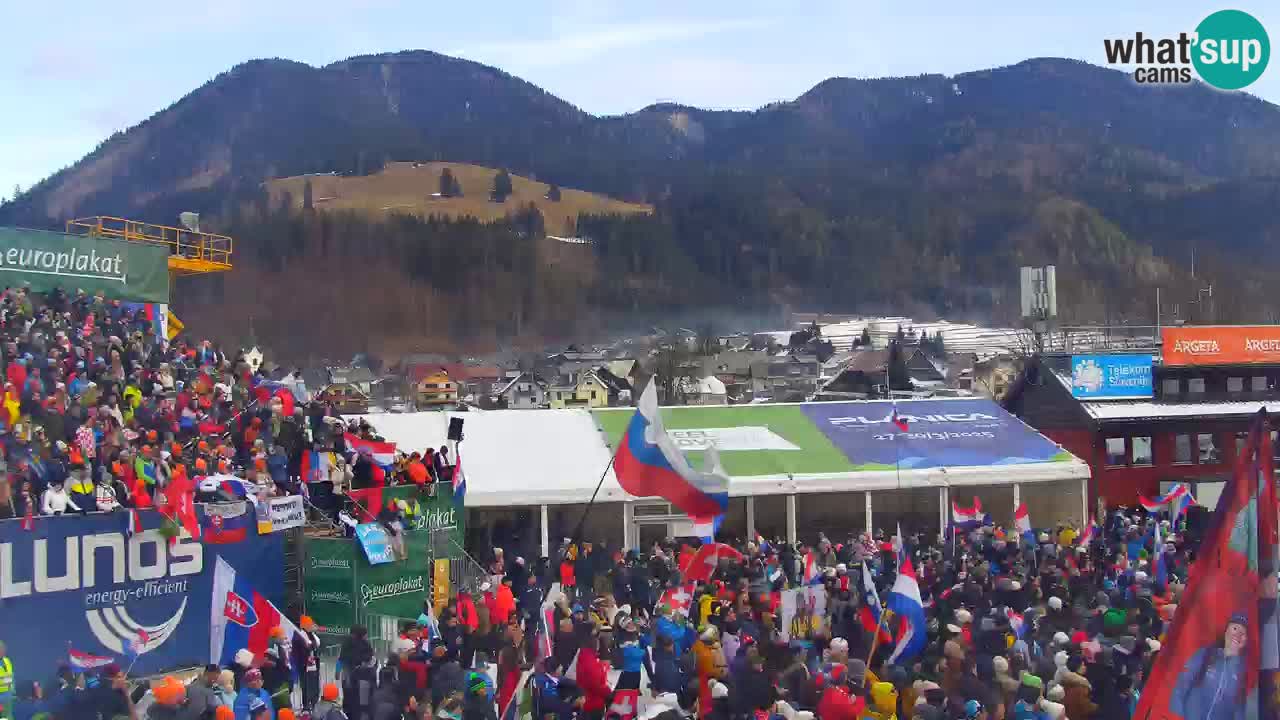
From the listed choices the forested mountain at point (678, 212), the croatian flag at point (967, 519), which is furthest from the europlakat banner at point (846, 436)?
the forested mountain at point (678, 212)

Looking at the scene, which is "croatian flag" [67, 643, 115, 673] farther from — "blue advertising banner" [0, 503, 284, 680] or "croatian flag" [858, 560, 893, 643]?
"croatian flag" [858, 560, 893, 643]

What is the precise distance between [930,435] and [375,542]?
15.5m

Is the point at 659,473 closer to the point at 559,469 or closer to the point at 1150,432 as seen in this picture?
the point at 559,469

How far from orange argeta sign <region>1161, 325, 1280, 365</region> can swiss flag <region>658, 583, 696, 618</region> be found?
83.3 ft

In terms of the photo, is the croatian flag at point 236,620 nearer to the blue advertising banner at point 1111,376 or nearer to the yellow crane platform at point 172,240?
the yellow crane platform at point 172,240

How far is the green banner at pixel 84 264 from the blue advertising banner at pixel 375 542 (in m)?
7.70

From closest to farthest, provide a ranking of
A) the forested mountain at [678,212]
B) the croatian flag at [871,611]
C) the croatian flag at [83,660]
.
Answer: the croatian flag at [83,660] → the croatian flag at [871,611] → the forested mountain at [678,212]

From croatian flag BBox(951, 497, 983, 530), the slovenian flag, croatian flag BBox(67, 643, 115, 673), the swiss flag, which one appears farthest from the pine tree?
croatian flag BBox(67, 643, 115, 673)

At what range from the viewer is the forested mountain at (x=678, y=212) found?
9975cm

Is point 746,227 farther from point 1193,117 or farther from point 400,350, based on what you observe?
point 1193,117

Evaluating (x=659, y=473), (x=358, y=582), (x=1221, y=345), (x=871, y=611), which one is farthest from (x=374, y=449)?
(x=1221, y=345)

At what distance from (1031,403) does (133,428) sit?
26.7m

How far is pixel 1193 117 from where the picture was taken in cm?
18575

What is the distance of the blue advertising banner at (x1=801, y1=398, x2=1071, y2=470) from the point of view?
A: 2652cm
